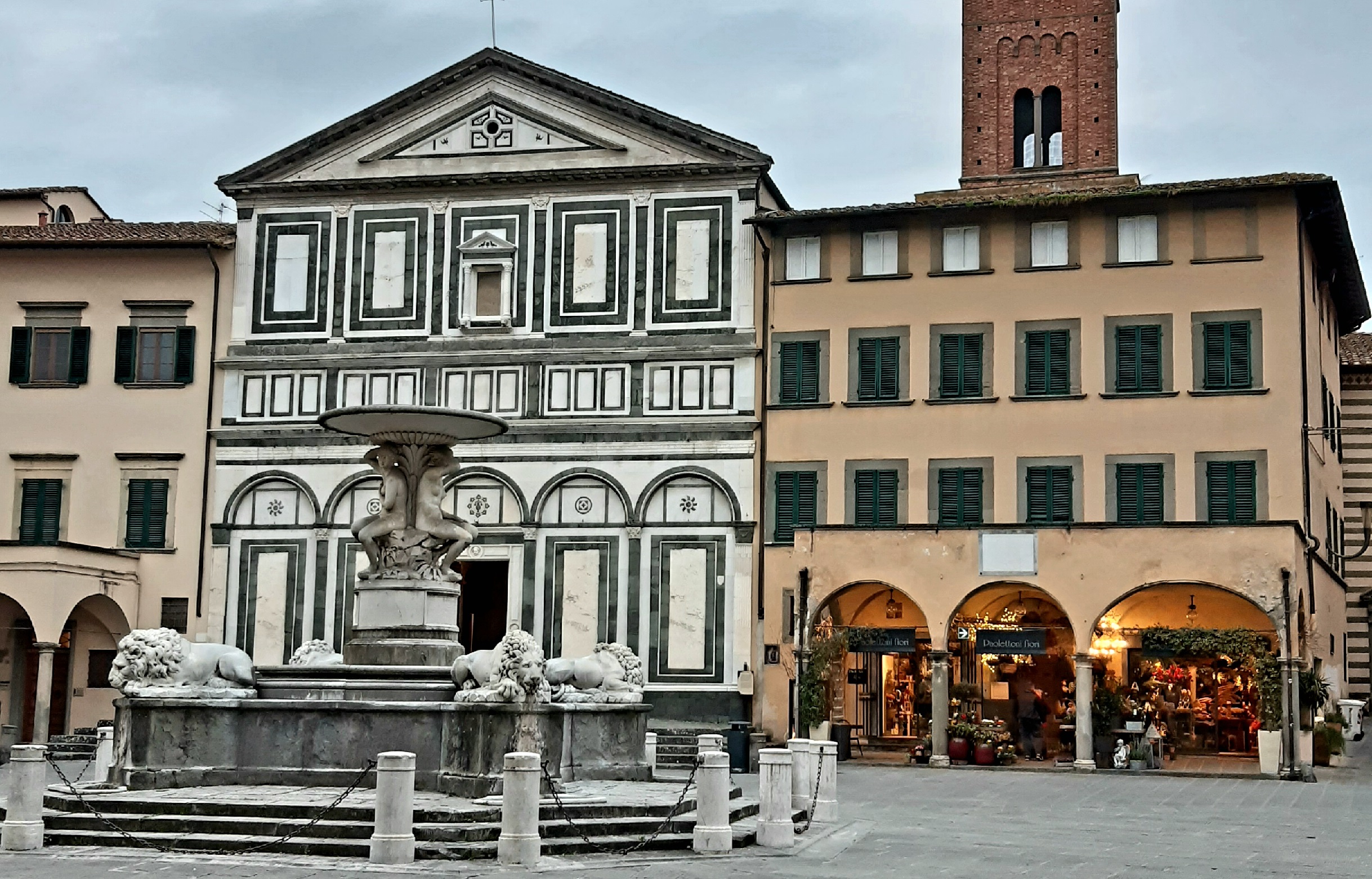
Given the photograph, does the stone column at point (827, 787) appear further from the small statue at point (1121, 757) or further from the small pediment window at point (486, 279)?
the small pediment window at point (486, 279)

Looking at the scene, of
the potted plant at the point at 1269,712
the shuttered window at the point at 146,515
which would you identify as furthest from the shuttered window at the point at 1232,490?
the shuttered window at the point at 146,515

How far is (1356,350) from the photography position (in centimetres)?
4150

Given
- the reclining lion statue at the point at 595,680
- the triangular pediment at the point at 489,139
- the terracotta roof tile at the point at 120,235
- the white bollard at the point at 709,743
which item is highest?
the triangular pediment at the point at 489,139

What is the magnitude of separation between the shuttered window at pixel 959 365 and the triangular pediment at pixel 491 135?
8079 millimetres

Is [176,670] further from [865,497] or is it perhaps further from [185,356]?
[185,356]

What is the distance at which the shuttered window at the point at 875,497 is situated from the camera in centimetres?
3403

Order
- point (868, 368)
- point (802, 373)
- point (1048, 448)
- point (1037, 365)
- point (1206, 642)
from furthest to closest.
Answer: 1. point (802, 373)
2. point (868, 368)
3. point (1037, 365)
4. point (1048, 448)
5. point (1206, 642)

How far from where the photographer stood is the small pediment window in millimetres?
36094

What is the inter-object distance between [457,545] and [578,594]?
14.0 meters

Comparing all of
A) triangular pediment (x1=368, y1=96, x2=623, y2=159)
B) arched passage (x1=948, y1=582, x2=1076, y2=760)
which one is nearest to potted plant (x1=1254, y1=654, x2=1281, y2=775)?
arched passage (x1=948, y1=582, x2=1076, y2=760)

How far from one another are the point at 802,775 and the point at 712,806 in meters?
3.55

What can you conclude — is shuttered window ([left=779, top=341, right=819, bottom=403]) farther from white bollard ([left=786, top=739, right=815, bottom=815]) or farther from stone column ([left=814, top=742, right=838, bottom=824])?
white bollard ([left=786, top=739, right=815, bottom=815])

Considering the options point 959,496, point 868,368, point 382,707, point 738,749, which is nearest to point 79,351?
point 868,368

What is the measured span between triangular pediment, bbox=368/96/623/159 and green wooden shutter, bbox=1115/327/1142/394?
10983 mm
